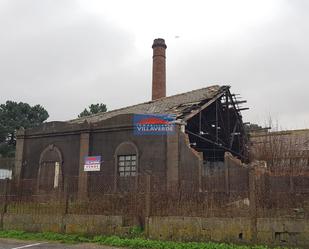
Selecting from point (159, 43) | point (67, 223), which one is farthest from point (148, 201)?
point (159, 43)

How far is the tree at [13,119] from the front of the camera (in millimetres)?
44125

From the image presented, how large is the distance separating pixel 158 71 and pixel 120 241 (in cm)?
1971

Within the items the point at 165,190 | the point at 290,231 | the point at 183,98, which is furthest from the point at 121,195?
the point at 183,98

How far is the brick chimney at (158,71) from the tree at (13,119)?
829 inches

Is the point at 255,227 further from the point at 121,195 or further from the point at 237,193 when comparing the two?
the point at 121,195

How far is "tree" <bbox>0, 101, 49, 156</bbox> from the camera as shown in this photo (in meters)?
44.1

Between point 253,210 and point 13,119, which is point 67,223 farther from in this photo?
point 13,119

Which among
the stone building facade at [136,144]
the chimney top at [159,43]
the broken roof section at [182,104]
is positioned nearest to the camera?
the stone building facade at [136,144]

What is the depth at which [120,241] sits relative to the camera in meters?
11.4

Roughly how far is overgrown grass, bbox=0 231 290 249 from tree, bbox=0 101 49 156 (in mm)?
32009

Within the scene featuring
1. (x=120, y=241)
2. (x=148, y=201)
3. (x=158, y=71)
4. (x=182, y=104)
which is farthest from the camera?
(x=158, y=71)

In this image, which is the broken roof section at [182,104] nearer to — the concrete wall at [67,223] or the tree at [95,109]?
the concrete wall at [67,223]

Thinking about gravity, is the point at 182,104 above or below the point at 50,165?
above

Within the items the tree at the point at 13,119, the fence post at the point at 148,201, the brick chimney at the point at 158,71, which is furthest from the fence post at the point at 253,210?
the tree at the point at 13,119
